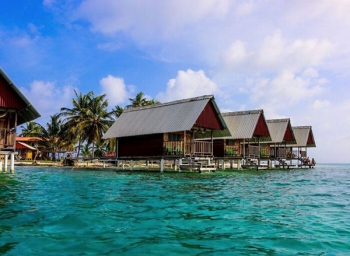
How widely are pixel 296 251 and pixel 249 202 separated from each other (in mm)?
4768

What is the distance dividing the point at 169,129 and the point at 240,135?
389 inches

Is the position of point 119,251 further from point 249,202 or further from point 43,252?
point 249,202

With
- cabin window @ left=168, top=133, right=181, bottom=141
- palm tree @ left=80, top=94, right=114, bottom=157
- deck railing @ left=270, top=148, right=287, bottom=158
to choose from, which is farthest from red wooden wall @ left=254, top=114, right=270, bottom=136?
palm tree @ left=80, top=94, right=114, bottom=157

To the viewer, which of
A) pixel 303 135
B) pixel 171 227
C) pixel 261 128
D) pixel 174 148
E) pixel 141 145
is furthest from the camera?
pixel 303 135

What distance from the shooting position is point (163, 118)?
98.5 feet

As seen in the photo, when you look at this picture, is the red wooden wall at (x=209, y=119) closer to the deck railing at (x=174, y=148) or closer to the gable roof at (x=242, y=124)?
the deck railing at (x=174, y=148)

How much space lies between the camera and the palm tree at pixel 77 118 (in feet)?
152

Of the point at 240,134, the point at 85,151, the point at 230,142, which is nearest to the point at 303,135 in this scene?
the point at 230,142

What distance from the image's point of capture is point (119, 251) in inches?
186

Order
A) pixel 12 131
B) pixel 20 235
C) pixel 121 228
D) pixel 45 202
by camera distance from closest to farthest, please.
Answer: pixel 20 235
pixel 121 228
pixel 45 202
pixel 12 131

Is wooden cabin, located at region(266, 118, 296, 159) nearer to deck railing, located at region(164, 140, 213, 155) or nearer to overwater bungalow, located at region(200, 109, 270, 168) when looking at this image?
overwater bungalow, located at region(200, 109, 270, 168)

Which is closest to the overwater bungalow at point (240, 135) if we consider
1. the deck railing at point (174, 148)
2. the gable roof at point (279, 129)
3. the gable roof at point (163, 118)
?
the gable roof at point (279, 129)

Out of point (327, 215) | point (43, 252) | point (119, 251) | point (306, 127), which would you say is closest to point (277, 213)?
point (327, 215)

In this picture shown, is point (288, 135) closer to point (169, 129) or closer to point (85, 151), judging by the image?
point (169, 129)
